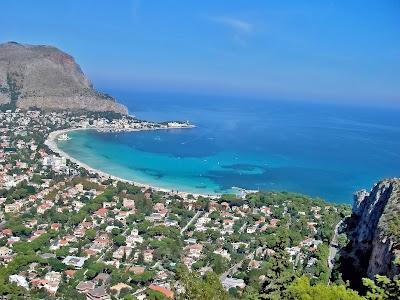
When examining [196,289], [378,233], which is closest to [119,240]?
[378,233]

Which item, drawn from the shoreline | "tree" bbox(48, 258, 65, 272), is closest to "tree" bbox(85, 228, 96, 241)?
"tree" bbox(48, 258, 65, 272)

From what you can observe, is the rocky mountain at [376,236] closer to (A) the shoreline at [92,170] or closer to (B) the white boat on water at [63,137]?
(A) the shoreline at [92,170]

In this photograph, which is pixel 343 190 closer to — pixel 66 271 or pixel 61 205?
pixel 61 205

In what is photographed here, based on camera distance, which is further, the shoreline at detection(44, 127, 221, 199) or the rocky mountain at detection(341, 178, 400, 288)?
the shoreline at detection(44, 127, 221, 199)

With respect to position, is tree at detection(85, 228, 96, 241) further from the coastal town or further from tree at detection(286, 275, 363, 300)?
tree at detection(286, 275, 363, 300)

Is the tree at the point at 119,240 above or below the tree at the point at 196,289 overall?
below

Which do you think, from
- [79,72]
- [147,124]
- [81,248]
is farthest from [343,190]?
[79,72]

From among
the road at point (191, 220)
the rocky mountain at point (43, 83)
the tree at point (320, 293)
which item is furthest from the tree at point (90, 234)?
the rocky mountain at point (43, 83)

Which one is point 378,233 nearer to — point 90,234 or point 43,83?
point 90,234
